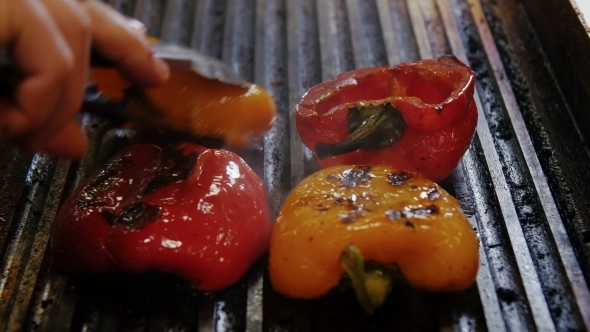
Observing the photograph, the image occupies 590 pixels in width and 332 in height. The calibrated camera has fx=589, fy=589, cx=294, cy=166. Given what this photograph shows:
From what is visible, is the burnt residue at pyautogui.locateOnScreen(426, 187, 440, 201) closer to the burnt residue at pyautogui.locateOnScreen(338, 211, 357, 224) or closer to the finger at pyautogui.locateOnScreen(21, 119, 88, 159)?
the burnt residue at pyautogui.locateOnScreen(338, 211, 357, 224)

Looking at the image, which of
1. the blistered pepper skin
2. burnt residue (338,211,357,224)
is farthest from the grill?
burnt residue (338,211,357,224)

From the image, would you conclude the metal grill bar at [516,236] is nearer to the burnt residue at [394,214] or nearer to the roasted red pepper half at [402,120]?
the roasted red pepper half at [402,120]

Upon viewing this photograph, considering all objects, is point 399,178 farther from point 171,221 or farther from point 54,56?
point 54,56

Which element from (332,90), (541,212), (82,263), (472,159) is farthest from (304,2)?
(82,263)

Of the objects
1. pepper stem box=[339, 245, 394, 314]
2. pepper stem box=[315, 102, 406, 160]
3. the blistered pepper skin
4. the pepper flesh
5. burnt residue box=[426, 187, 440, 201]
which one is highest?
the pepper flesh

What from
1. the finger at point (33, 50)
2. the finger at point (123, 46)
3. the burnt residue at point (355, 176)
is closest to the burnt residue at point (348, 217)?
the burnt residue at point (355, 176)

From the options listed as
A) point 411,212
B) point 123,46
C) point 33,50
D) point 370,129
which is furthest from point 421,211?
point 33,50
